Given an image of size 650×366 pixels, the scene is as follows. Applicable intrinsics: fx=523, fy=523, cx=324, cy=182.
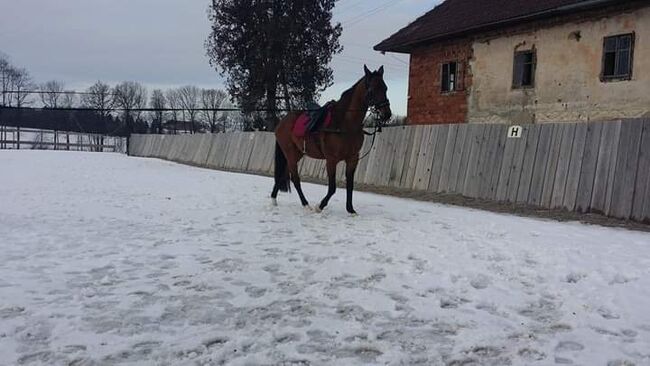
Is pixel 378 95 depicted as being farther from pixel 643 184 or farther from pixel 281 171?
pixel 643 184

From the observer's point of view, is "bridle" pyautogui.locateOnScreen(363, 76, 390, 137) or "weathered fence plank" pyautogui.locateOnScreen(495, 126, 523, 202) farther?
"weathered fence plank" pyautogui.locateOnScreen(495, 126, 523, 202)

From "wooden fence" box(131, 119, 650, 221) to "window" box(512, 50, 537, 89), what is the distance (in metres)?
5.12

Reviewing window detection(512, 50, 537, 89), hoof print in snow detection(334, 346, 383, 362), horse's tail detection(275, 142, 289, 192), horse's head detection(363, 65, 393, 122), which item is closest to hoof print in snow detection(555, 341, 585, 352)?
hoof print in snow detection(334, 346, 383, 362)

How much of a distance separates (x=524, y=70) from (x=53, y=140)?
43857 millimetres

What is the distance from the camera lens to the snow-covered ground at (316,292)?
10.7ft

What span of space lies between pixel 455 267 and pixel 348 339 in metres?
2.15

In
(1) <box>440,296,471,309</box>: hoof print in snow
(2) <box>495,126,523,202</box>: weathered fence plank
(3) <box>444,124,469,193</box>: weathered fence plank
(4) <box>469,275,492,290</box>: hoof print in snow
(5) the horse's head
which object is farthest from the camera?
(3) <box>444,124,469,193</box>: weathered fence plank

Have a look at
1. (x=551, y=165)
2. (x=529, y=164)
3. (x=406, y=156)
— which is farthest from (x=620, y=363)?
(x=406, y=156)

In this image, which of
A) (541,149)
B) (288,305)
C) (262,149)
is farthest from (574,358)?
(262,149)

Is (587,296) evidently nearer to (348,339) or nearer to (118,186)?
(348,339)

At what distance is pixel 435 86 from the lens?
67.0ft

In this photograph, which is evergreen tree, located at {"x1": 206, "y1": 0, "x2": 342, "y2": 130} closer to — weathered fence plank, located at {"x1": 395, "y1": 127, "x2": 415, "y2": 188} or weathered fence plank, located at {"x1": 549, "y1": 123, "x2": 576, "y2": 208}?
weathered fence plank, located at {"x1": 395, "y1": 127, "x2": 415, "y2": 188}

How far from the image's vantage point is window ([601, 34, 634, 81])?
14344 mm

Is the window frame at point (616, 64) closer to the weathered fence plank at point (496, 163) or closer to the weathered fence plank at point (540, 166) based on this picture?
the weathered fence plank at point (496, 163)
